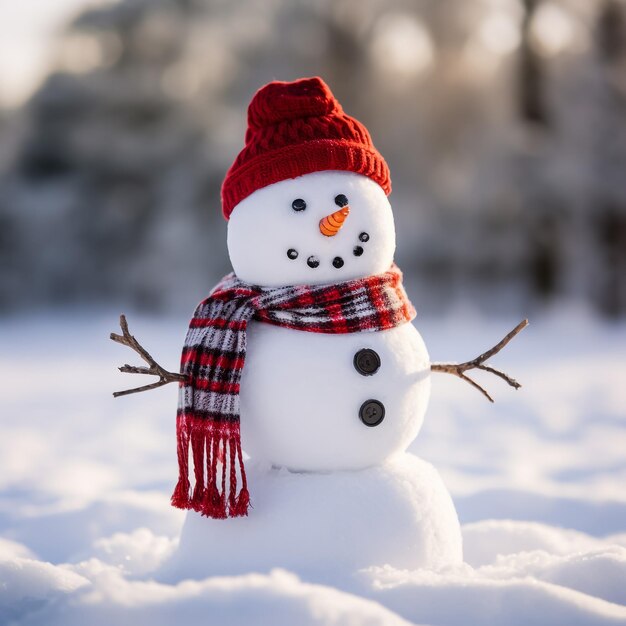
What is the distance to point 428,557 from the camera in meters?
1.41

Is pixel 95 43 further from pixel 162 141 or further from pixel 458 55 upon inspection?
pixel 458 55

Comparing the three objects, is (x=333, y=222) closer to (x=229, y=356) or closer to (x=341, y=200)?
(x=341, y=200)

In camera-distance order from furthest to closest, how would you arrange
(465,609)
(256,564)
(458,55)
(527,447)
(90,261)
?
(90,261)
(458,55)
(527,447)
(256,564)
(465,609)

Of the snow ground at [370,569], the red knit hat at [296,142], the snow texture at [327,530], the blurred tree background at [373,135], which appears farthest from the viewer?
the blurred tree background at [373,135]

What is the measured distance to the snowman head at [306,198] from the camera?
56.4 inches

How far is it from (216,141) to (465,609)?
6489 mm

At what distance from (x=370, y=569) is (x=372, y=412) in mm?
277

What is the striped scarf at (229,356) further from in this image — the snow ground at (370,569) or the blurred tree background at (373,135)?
the blurred tree background at (373,135)

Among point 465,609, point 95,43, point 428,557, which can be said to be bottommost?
point 465,609

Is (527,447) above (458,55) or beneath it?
beneath

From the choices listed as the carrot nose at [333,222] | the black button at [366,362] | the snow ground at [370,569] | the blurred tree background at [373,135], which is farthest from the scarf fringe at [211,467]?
the blurred tree background at [373,135]

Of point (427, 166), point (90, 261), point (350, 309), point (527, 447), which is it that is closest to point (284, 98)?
point (350, 309)

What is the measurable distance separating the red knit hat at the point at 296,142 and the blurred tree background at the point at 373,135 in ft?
17.7

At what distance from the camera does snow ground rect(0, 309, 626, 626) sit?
1.15 m
